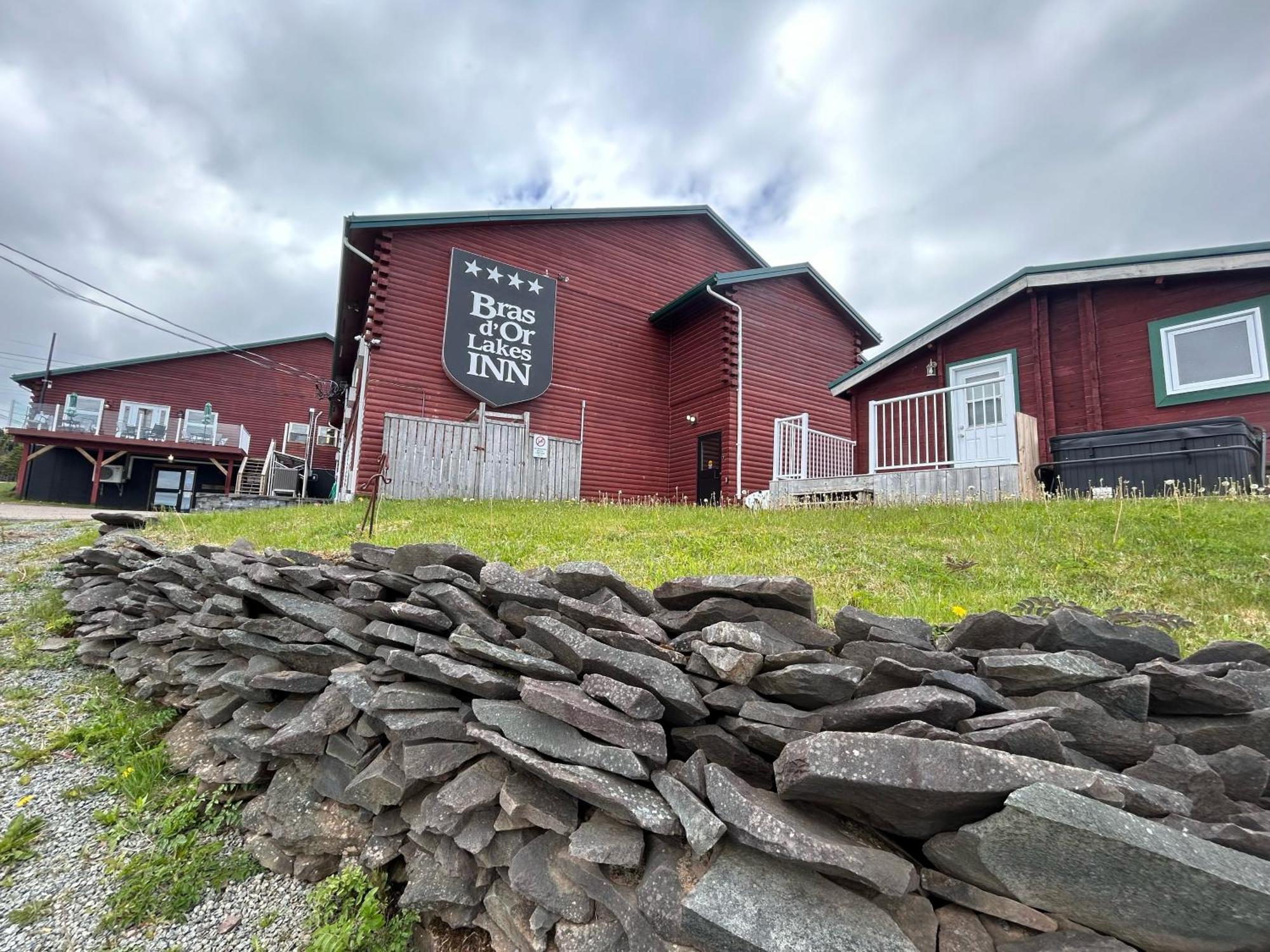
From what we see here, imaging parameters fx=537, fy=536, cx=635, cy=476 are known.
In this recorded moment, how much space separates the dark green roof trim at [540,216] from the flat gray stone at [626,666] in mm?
11752

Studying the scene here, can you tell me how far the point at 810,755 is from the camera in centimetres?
147

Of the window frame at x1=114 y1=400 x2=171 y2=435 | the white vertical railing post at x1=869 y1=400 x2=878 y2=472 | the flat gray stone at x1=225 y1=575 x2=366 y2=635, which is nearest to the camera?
the flat gray stone at x1=225 y1=575 x2=366 y2=635

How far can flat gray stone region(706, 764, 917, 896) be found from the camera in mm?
1370

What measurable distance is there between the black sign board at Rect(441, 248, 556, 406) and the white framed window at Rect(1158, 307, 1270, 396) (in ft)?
35.7

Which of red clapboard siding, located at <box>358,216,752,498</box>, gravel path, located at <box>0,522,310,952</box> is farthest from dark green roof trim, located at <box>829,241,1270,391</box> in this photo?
gravel path, located at <box>0,522,310,952</box>

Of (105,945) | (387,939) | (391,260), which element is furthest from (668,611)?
(391,260)

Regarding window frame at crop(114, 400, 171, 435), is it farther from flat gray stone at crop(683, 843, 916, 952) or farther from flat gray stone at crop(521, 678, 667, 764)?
flat gray stone at crop(683, 843, 916, 952)

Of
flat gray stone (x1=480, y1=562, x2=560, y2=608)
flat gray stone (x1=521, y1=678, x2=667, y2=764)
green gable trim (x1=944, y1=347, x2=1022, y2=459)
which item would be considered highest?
green gable trim (x1=944, y1=347, x2=1022, y2=459)

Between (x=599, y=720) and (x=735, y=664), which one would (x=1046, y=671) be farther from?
(x=599, y=720)

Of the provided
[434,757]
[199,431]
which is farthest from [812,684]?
[199,431]

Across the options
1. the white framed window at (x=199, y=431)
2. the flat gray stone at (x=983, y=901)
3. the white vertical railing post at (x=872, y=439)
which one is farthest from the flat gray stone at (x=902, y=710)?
the white framed window at (x=199, y=431)

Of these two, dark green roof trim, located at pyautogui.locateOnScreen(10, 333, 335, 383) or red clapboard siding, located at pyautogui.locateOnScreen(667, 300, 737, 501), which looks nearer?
red clapboard siding, located at pyautogui.locateOnScreen(667, 300, 737, 501)

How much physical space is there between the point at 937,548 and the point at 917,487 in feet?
12.6

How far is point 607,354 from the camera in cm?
1380
